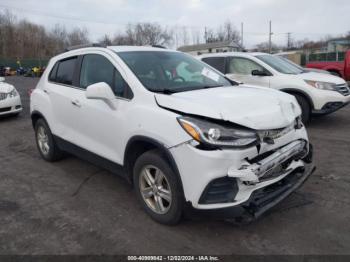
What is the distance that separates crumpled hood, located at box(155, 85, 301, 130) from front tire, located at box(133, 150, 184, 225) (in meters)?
0.55

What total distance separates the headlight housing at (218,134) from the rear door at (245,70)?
5281 millimetres

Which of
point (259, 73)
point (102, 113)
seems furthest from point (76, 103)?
point (259, 73)

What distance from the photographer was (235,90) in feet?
11.9

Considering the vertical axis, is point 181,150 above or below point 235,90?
below

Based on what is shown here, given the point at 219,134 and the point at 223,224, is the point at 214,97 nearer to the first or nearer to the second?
the point at 219,134

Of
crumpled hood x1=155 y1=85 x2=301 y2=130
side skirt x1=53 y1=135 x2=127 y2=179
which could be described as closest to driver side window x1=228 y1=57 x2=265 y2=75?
crumpled hood x1=155 y1=85 x2=301 y2=130

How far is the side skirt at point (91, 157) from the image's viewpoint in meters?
3.75

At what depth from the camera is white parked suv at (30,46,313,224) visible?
9.08 feet

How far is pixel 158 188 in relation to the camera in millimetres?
3256

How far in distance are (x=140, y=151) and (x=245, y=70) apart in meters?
5.51

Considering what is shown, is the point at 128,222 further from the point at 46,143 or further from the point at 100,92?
the point at 46,143

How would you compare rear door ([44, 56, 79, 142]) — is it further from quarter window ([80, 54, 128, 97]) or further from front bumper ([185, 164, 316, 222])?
front bumper ([185, 164, 316, 222])

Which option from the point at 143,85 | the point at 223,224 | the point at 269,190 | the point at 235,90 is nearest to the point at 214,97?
the point at 235,90

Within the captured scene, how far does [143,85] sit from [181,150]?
3.22 ft
